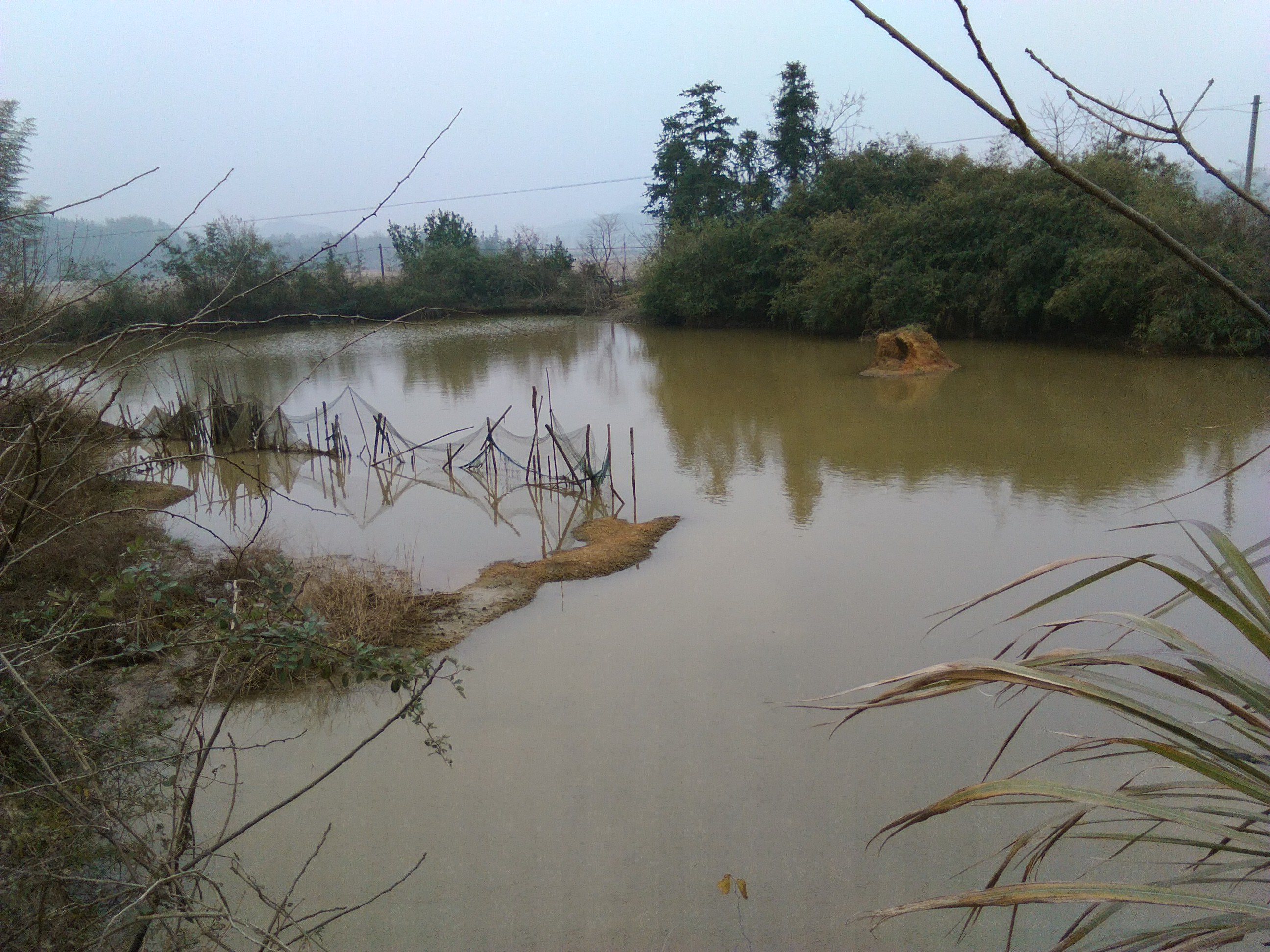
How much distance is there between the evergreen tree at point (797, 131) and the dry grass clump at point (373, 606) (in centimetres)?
1946

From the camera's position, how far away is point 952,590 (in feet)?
18.5

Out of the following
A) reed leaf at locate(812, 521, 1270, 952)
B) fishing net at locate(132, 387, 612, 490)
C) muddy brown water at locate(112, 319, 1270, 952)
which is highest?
reed leaf at locate(812, 521, 1270, 952)

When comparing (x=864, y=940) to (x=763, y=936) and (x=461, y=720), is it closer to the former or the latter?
(x=763, y=936)

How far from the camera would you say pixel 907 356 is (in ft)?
43.3

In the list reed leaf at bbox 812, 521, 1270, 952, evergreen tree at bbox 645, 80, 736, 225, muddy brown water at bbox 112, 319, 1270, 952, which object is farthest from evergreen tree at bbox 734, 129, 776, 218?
reed leaf at bbox 812, 521, 1270, 952

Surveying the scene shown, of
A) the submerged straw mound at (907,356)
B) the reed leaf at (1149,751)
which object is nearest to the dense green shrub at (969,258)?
the submerged straw mound at (907,356)

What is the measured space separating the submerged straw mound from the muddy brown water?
1980 mm

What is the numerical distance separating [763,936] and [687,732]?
126 cm

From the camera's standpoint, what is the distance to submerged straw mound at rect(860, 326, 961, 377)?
1302 centimetres

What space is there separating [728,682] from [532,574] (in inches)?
77.3

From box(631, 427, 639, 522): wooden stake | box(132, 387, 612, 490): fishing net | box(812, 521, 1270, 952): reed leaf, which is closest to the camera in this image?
box(812, 521, 1270, 952): reed leaf

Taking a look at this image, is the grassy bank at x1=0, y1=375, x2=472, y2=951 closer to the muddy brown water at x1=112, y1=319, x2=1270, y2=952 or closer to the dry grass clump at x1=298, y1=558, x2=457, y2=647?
the dry grass clump at x1=298, y1=558, x2=457, y2=647

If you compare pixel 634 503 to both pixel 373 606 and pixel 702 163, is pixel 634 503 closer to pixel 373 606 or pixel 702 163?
pixel 373 606

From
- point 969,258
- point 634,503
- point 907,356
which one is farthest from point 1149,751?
point 969,258
